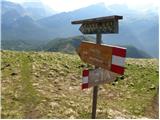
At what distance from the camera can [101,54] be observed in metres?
13.2

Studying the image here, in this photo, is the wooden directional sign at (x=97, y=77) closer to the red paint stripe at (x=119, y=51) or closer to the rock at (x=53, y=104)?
the red paint stripe at (x=119, y=51)

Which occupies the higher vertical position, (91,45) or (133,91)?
(91,45)

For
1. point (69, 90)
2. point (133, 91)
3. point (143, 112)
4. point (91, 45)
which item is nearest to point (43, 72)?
point (69, 90)

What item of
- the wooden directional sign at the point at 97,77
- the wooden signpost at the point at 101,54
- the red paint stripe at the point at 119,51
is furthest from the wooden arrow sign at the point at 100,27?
the wooden directional sign at the point at 97,77

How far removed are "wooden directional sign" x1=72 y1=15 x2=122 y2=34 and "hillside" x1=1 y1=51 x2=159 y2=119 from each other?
19.9 feet

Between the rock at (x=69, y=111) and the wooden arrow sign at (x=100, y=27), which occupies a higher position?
the wooden arrow sign at (x=100, y=27)

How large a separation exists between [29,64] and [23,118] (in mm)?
11903

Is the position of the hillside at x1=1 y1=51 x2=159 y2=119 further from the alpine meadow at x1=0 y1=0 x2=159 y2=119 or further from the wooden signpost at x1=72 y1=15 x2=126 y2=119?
the wooden signpost at x1=72 y1=15 x2=126 y2=119

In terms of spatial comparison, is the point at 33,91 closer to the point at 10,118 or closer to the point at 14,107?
the point at 14,107

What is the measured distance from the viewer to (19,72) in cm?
2586

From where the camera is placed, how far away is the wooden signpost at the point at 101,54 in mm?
12188

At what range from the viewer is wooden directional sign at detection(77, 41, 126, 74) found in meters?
12.0

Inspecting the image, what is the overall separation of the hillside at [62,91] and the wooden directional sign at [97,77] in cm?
518

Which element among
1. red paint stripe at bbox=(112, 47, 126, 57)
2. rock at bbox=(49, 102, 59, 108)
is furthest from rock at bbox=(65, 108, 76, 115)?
red paint stripe at bbox=(112, 47, 126, 57)
